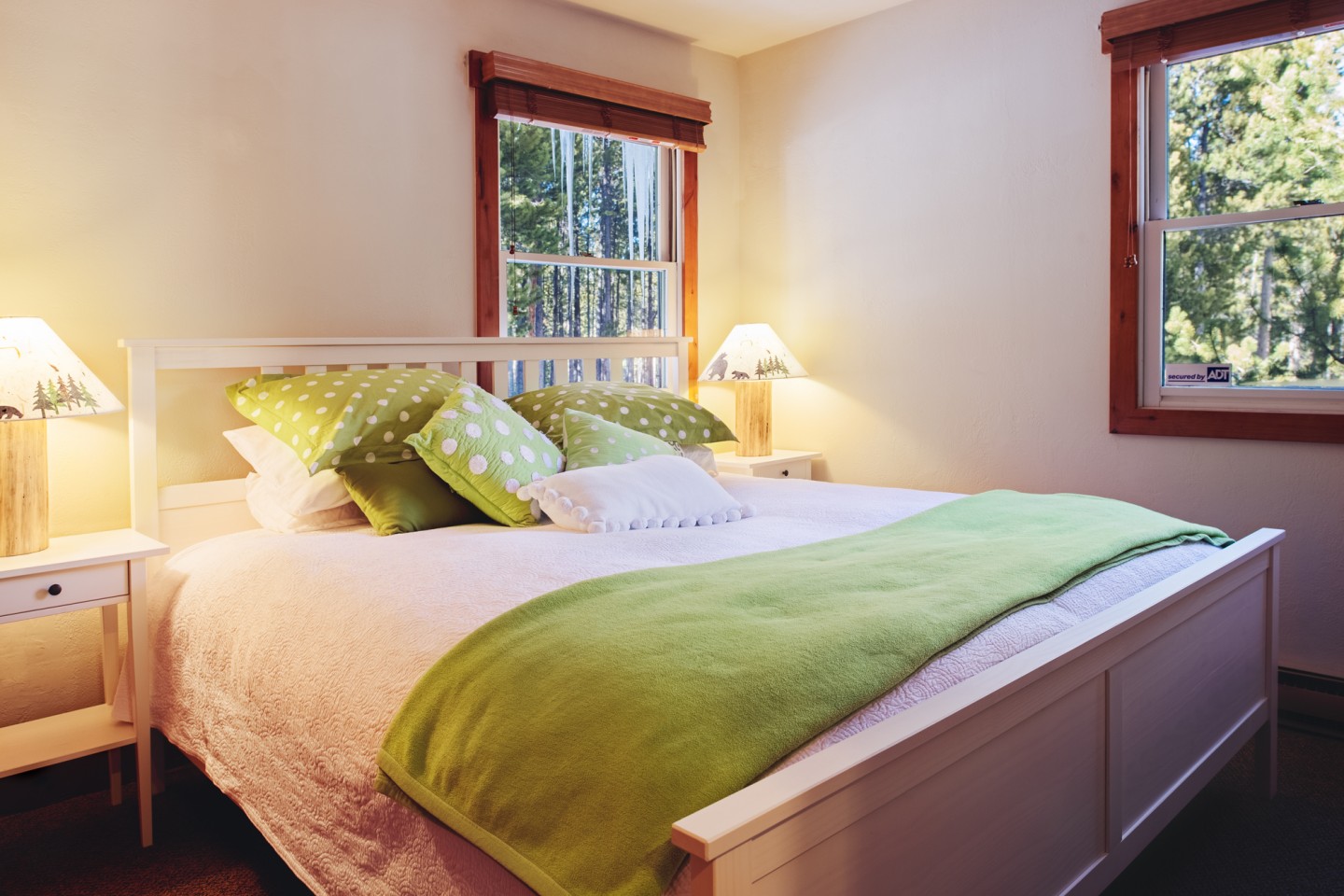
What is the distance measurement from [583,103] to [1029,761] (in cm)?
285

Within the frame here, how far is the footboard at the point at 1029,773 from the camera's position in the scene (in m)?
1.01

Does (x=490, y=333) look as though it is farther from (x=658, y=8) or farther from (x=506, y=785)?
(x=506, y=785)

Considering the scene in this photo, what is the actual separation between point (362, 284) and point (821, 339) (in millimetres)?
1826

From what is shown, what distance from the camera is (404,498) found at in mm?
2379

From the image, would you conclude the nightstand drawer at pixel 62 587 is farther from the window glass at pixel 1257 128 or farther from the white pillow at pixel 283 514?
the window glass at pixel 1257 128

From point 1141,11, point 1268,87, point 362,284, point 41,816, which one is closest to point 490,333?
point 362,284

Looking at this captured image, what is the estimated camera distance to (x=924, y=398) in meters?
3.67

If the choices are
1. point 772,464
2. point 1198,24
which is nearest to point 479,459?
point 772,464

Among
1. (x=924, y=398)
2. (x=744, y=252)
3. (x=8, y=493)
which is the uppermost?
(x=744, y=252)

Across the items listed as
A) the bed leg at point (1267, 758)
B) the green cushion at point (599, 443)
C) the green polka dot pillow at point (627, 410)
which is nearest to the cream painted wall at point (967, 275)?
the bed leg at point (1267, 758)

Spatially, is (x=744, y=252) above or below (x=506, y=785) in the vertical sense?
above

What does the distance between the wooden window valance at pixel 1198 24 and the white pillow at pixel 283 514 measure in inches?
105

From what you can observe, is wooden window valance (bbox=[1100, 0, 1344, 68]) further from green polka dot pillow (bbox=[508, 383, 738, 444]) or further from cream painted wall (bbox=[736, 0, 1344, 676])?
green polka dot pillow (bbox=[508, 383, 738, 444])

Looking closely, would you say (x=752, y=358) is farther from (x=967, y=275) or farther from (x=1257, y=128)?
(x=1257, y=128)
